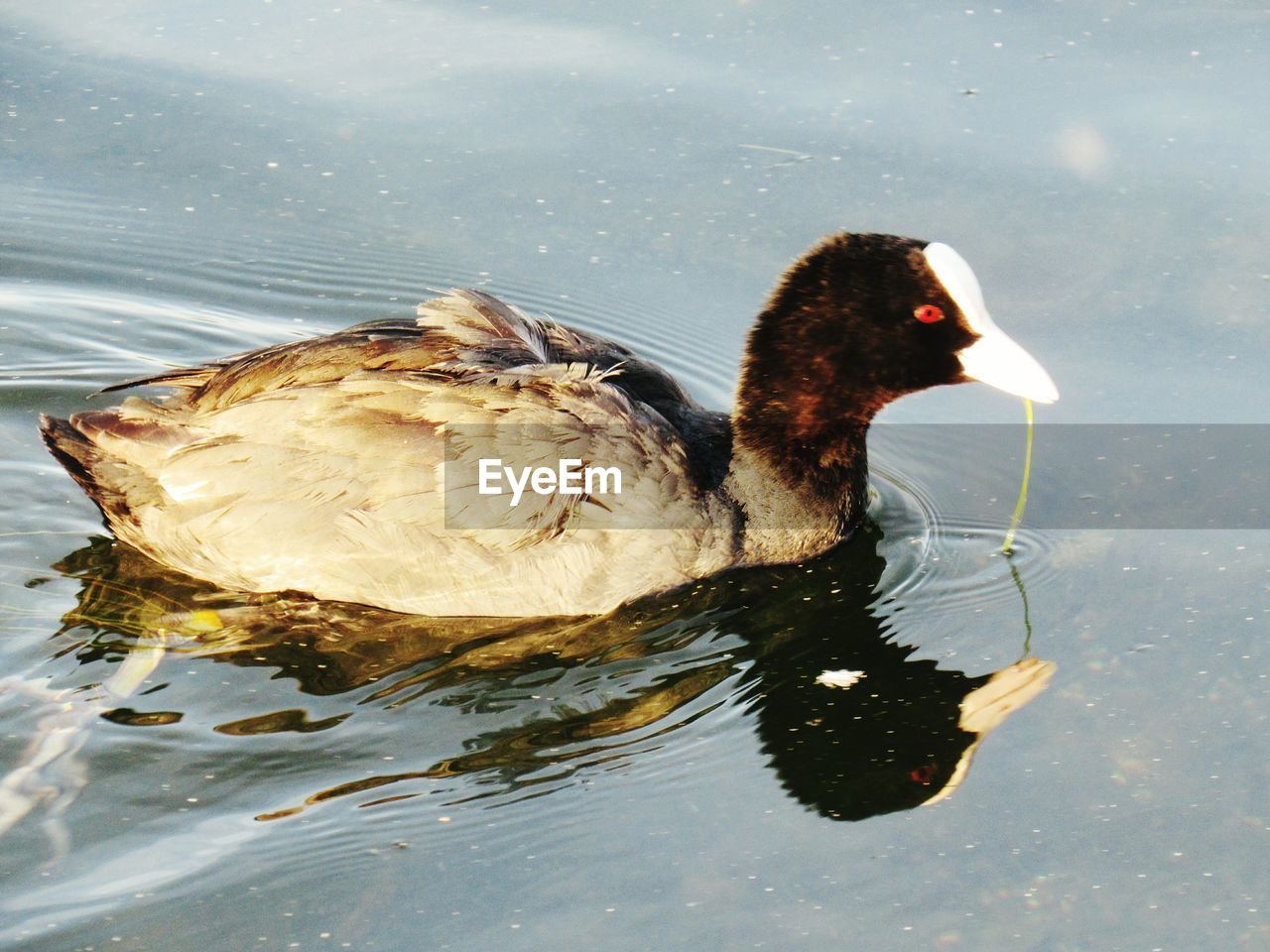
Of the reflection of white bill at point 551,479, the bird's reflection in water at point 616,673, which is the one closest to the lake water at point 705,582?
the bird's reflection in water at point 616,673

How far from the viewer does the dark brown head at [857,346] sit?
605cm

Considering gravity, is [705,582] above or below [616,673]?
above

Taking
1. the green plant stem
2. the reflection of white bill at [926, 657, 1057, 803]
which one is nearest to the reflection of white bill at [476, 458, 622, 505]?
the reflection of white bill at [926, 657, 1057, 803]

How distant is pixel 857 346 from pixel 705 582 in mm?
990

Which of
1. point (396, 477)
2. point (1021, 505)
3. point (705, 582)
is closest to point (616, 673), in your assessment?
point (705, 582)

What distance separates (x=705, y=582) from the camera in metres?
6.14

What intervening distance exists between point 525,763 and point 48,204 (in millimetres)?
4381

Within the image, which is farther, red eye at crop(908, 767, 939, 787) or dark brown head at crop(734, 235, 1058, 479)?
dark brown head at crop(734, 235, 1058, 479)

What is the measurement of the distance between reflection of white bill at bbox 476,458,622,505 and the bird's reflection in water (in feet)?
1.53

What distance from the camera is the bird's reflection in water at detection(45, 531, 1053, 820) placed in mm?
5188

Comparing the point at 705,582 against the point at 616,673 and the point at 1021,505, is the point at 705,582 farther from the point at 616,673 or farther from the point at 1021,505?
the point at 1021,505

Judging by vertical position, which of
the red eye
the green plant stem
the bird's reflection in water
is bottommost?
the red eye

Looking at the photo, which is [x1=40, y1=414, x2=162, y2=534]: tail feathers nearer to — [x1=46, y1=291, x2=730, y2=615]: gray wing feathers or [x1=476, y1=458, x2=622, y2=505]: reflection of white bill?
[x1=46, y1=291, x2=730, y2=615]: gray wing feathers
